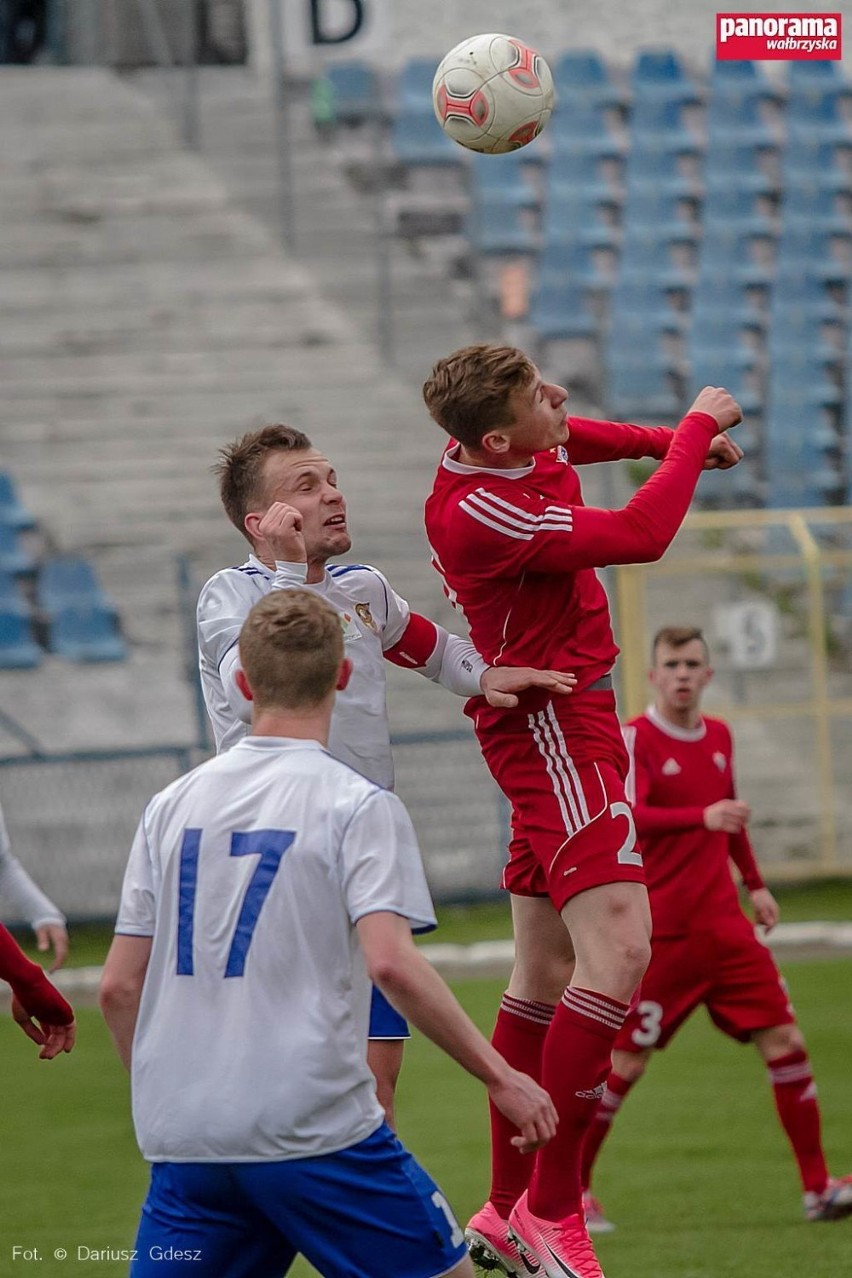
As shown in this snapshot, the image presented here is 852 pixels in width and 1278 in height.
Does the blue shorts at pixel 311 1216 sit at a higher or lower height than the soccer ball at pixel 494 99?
lower

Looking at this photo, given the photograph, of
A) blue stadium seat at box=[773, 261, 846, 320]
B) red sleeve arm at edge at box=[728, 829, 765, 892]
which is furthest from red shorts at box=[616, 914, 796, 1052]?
blue stadium seat at box=[773, 261, 846, 320]

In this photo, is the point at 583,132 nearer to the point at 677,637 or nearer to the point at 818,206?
the point at 818,206

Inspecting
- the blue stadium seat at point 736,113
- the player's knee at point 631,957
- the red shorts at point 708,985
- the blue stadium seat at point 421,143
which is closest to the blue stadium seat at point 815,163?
the blue stadium seat at point 736,113

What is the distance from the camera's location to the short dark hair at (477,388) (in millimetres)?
4160

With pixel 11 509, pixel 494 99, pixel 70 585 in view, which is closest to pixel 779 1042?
pixel 494 99

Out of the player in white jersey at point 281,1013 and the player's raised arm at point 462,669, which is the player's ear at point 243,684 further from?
the player's raised arm at point 462,669

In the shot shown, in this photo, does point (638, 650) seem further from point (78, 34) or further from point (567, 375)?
point (78, 34)

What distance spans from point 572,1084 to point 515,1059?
0.35m

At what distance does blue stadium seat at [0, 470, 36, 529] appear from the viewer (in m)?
13.4

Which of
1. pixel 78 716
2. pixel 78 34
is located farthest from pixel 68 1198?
pixel 78 34

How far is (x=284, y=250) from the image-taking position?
50.1ft

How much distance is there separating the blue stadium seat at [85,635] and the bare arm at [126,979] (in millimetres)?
10010

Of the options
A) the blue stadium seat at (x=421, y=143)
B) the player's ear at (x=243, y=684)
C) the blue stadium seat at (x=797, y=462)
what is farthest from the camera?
the blue stadium seat at (x=421, y=143)

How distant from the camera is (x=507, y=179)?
1570 cm
